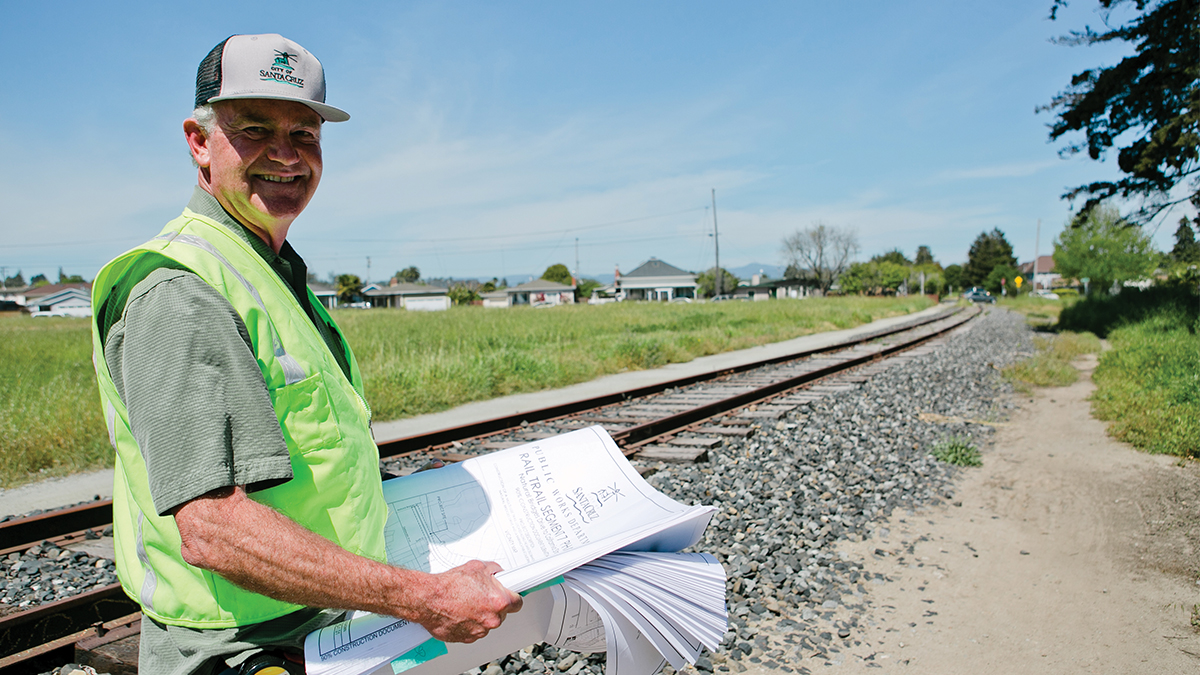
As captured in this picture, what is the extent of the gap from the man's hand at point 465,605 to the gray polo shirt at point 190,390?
35cm

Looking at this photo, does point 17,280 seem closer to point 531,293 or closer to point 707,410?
point 531,293

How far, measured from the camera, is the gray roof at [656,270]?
4225 inches

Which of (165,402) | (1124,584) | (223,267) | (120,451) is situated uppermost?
(223,267)

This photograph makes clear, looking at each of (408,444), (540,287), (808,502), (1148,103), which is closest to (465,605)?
(808,502)

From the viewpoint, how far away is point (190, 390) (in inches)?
41.2

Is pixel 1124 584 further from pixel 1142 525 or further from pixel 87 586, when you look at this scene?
pixel 87 586

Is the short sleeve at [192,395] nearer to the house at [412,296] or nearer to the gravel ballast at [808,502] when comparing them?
the gravel ballast at [808,502]

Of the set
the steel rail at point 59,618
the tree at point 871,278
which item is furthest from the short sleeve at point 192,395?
the tree at point 871,278

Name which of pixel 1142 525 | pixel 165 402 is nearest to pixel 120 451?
pixel 165 402

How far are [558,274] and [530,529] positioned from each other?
389 ft

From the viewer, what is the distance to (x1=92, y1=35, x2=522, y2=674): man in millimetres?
1060

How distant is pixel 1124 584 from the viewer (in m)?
4.05

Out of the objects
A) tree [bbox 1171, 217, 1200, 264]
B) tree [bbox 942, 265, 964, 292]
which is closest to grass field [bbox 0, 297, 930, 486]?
tree [bbox 1171, 217, 1200, 264]

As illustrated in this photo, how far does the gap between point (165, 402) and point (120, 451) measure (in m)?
0.24
